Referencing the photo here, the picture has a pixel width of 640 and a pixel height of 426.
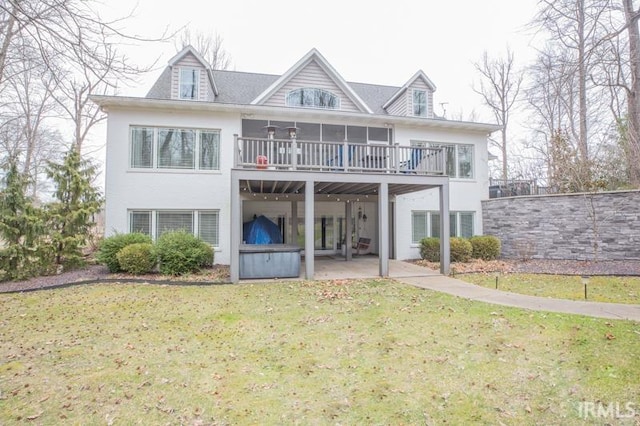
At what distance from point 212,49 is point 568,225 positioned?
26.3 meters

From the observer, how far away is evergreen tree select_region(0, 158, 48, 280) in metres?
9.45

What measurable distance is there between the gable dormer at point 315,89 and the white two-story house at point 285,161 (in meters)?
0.04

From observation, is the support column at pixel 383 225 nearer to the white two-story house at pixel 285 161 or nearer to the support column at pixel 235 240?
the white two-story house at pixel 285 161

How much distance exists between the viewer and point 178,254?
32.4 feet

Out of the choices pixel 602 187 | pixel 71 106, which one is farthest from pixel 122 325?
pixel 71 106

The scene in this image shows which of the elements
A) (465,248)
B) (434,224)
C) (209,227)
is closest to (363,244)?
(434,224)

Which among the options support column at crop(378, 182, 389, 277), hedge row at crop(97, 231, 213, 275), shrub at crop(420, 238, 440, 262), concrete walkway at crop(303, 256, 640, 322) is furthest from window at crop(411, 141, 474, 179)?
hedge row at crop(97, 231, 213, 275)

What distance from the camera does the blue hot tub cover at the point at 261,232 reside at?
528 inches

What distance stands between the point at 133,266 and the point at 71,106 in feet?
53.3

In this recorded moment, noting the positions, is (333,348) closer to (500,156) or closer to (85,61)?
(85,61)

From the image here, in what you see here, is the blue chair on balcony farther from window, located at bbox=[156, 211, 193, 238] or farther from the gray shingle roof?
window, located at bbox=[156, 211, 193, 238]

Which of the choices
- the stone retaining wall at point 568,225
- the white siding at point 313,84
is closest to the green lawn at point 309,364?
the stone retaining wall at point 568,225

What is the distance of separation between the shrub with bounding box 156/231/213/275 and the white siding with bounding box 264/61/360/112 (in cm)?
669

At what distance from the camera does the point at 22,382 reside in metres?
3.77
